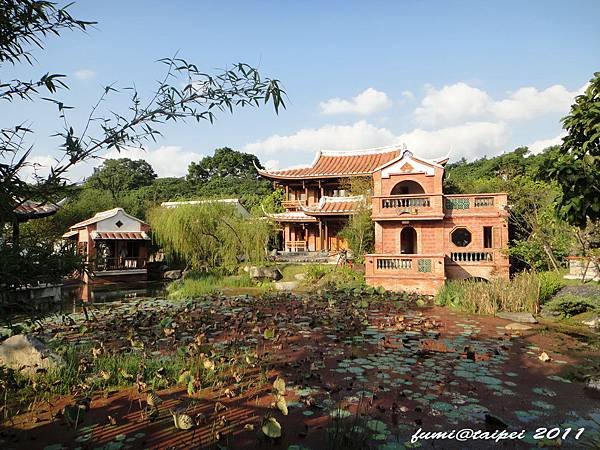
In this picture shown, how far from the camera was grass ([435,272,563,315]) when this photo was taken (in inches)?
381

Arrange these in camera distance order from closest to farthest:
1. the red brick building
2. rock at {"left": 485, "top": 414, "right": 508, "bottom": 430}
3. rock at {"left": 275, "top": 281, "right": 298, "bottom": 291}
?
rock at {"left": 485, "top": 414, "right": 508, "bottom": 430} < the red brick building < rock at {"left": 275, "top": 281, "right": 298, "bottom": 291}

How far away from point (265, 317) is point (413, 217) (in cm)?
705

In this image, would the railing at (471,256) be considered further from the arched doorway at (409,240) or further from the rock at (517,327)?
the rock at (517,327)

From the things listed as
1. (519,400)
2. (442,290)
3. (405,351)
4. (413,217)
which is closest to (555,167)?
(519,400)

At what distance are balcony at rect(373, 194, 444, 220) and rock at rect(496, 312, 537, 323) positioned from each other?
5.02 m

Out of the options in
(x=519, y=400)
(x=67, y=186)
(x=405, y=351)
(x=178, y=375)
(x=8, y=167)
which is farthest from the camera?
(x=405, y=351)

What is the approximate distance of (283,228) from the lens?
24734 millimetres

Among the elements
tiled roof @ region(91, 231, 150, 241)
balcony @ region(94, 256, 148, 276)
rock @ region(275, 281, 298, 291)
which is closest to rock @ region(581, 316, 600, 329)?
rock @ region(275, 281, 298, 291)

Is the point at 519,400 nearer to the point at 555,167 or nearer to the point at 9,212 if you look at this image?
the point at 555,167

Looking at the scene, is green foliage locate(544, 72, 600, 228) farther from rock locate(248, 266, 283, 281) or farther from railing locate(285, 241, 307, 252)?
railing locate(285, 241, 307, 252)

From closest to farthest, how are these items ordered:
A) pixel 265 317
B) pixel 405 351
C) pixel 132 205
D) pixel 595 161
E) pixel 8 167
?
pixel 8 167
pixel 595 161
pixel 405 351
pixel 265 317
pixel 132 205

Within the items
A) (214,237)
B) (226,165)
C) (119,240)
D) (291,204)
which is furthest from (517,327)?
(226,165)

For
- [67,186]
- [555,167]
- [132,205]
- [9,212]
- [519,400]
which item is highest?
[132,205]

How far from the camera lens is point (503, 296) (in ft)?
Answer: 32.5
